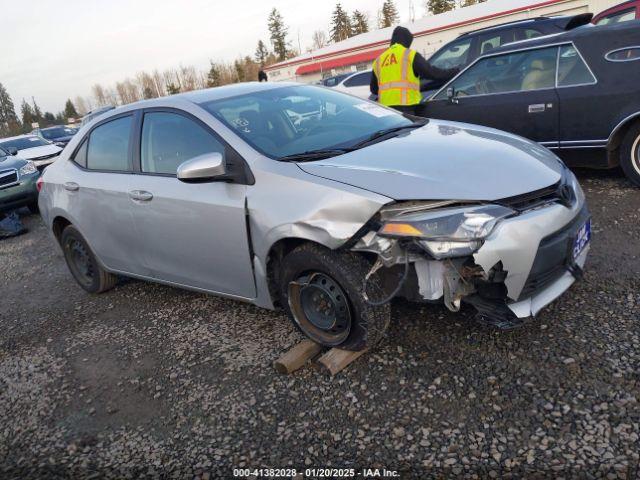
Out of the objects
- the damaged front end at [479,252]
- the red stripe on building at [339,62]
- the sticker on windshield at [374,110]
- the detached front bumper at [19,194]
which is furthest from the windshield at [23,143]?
the red stripe on building at [339,62]

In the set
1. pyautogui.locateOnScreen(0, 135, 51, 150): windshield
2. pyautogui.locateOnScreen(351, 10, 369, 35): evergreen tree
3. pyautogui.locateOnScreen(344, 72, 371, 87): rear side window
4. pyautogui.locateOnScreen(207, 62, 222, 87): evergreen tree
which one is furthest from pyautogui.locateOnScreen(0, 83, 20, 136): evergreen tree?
pyautogui.locateOnScreen(344, 72, 371, 87): rear side window

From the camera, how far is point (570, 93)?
5.08m

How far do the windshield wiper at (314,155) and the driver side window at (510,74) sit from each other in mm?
3284

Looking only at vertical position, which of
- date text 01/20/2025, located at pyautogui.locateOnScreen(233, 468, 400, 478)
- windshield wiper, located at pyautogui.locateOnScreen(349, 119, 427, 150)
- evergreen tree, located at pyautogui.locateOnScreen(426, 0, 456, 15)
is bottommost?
date text 01/20/2025, located at pyautogui.locateOnScreen(233, 468, 400, 478)

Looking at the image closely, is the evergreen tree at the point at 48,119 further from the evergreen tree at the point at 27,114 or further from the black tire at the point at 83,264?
the black tire at the point at 83,264

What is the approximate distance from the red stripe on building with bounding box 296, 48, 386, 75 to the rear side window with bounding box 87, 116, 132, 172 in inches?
1272

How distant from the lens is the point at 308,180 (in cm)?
279

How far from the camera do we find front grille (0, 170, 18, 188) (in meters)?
8.66

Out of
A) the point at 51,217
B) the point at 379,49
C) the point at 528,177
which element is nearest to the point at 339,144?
the point at 528,177

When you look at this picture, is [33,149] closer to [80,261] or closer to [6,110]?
[80,261]

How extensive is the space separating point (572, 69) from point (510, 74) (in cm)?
69

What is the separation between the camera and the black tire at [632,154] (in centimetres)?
481

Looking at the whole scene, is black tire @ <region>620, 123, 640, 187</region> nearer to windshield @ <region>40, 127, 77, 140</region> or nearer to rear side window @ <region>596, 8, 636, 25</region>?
rear side window @ <region>596, 8, 636, 25</region>

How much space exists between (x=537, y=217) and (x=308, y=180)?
119 centimetres
